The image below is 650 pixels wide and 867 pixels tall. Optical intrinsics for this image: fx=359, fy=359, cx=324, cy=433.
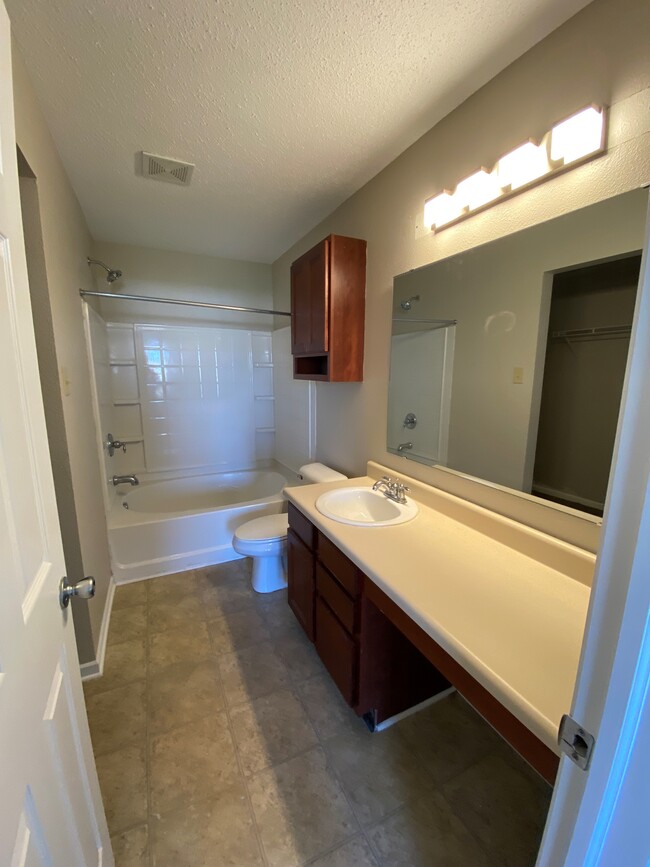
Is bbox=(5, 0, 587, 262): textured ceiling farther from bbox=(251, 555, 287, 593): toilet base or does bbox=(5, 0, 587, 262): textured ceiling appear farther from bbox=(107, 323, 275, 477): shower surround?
bbox=(251, 555, 287, 593): toilet base

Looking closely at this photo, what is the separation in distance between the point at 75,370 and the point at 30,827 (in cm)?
170

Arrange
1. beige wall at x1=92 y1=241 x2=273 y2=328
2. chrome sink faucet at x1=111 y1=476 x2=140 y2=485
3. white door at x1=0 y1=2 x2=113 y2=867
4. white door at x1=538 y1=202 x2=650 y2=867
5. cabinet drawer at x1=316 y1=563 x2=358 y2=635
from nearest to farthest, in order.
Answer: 1. white door at x1=538 y1=202 x2=650 y2=867
2. white door at x1=0 y1=2 x2=113 y2=867
3. cabinet drawer at x1=316 y1=563 x2=358 y2=635
4. chrome sink faucet at x1=111 y1=476 x2=140 y2=485
5. beige wall at x1=92 y1=241 x2=273 y2=328

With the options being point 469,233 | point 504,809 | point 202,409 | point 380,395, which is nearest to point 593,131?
point 469,233

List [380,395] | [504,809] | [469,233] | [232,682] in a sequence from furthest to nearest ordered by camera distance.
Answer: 1. [380,395]
2. [232,682]
3. [469,233]
4. [504,809]

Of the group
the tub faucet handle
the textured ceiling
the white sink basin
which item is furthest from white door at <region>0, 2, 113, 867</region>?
the tub faucet handle

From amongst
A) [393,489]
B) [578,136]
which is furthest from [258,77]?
Answer: [393,489]

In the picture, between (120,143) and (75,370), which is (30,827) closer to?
(75,370)

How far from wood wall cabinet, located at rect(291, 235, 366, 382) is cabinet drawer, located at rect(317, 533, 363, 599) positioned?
927mm

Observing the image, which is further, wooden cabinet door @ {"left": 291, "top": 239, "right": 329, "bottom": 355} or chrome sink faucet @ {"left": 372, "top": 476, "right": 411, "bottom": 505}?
wooden cabinet door @ {"left": 291, "top": 239, "right": 329, "bottom": 355}

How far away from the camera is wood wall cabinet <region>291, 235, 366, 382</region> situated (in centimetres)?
190

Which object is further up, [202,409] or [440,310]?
[440,310]

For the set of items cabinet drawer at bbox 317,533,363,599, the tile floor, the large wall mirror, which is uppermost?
the large wall mirror

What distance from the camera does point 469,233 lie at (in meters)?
1.37

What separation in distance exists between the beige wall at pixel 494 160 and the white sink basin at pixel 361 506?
0.64 feet
